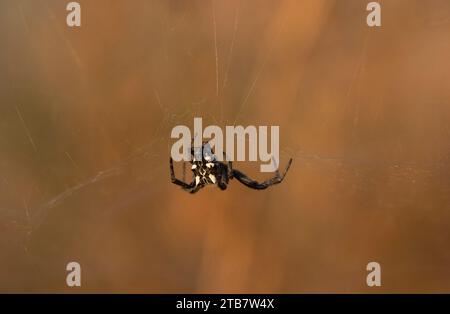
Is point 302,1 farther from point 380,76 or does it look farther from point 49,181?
point 49,181

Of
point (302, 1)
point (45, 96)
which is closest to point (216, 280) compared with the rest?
point (45, 96)

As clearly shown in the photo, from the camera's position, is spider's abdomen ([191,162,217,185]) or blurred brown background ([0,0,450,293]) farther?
blurred brown background ([0,0,450,293])
